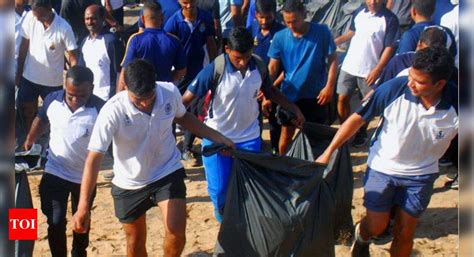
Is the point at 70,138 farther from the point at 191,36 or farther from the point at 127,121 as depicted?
the point at 191,36

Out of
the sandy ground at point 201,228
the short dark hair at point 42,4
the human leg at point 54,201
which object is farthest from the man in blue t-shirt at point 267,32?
the human leg at point 54,201

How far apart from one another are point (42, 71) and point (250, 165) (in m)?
3.32

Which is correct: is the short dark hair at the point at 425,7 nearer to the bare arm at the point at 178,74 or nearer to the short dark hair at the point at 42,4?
the bare arm at the point at 178,74

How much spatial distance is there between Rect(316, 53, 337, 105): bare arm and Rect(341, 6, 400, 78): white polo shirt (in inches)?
31.4

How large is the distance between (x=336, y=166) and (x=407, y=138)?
2.60ft

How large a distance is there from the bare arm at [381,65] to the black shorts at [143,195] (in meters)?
3.01

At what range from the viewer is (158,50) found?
764 cm

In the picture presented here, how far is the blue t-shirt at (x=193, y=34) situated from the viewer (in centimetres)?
845

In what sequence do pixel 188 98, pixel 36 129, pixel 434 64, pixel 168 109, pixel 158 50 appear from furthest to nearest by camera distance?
pixel 158 50
pixel 188 98
pixel 36 129
pixel 168 109
pixel 434 64

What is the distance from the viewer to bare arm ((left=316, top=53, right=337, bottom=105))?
7609 mm

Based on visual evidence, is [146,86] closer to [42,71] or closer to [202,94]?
[202,94]

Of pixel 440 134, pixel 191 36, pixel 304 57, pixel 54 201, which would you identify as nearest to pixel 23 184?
pixel 54 201

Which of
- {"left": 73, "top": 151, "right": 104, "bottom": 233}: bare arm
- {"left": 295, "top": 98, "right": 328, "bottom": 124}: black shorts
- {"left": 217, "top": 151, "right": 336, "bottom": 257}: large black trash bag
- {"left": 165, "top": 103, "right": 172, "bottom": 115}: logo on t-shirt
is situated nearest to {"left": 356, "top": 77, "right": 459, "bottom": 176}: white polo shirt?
{"left": 217, "top": 151, "right": 336, "bottom": 257}: large black trash bag

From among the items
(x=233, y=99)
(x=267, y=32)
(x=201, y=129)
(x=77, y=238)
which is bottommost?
(x=77, y=238)
